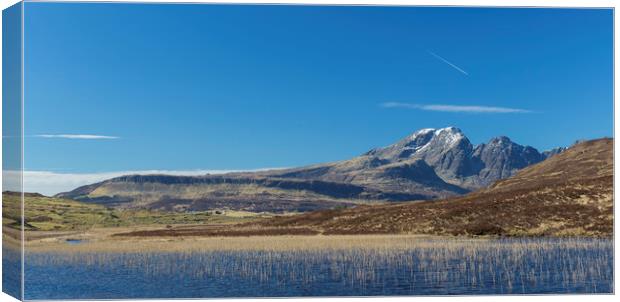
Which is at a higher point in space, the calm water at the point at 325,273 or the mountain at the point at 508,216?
the mountain at the point at 508,216

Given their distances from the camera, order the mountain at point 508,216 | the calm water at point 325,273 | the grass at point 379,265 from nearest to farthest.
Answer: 1. the calm water at point 325,273
2. the grass at point 379,265
3. the mountain at point 508,216

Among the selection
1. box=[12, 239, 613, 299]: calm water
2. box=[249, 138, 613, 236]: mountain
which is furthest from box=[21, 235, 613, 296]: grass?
box=[249, 138, 613, 236]: mountain

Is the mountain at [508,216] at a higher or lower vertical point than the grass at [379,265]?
higher

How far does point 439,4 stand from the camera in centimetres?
3872

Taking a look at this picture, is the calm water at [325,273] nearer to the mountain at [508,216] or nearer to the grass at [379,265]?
the grass at [379,265]

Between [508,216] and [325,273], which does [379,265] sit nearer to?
[325,273]

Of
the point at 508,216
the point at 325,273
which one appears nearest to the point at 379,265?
the point at 325,273

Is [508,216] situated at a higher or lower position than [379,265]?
higher

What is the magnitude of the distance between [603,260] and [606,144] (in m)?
130

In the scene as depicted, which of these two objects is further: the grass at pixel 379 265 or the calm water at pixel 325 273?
the grass at pixel 379 265

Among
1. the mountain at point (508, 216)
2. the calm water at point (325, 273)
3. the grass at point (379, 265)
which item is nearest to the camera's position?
the calm water at point (325, 273)

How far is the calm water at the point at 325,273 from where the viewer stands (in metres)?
39.2

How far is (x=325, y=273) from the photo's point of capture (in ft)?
147

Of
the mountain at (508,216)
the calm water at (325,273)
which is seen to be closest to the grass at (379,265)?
the calm water at (325,273)
